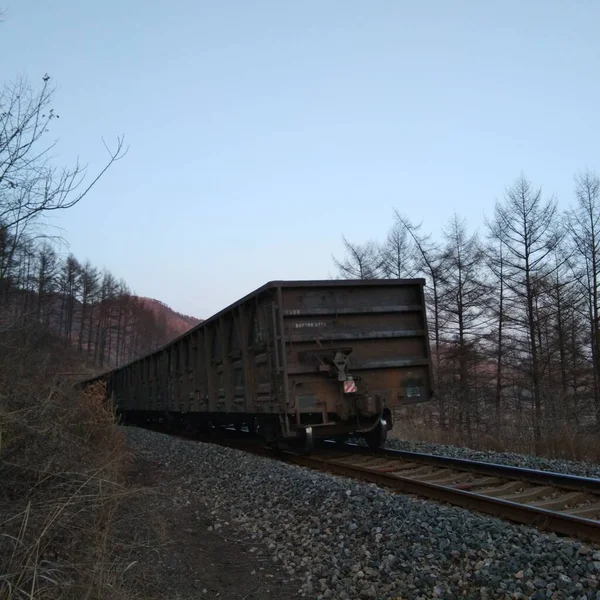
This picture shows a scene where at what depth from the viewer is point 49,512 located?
3.89 meters

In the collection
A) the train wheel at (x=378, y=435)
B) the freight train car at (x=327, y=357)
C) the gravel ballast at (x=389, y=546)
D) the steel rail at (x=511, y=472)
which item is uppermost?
the freight train car at (x=327, y=357)

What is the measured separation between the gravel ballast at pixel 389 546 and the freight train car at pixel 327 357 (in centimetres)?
211

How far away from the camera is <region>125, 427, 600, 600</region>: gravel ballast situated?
4.11 metres

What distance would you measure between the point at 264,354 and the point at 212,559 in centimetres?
530

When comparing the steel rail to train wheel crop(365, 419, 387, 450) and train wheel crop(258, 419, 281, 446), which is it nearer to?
train wheel crop(365, 419, 387, 450)

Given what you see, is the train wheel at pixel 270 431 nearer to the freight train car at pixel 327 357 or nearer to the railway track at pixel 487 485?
the freight train car at pixel 327 357

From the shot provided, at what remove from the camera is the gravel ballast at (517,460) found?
336 inches

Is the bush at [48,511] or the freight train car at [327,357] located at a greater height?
the freight train car at [327,357]

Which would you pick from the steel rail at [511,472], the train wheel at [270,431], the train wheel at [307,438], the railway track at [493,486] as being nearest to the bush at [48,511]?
the railway track at [493,486]

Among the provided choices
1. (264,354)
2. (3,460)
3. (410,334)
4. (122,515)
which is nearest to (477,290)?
(410,334)

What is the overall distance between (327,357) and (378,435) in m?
2.10

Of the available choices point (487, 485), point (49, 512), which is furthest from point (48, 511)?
point (487, 485)

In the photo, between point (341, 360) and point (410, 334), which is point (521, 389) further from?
point (341, 360)

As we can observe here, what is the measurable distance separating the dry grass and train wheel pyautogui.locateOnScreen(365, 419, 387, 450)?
6.06 m
